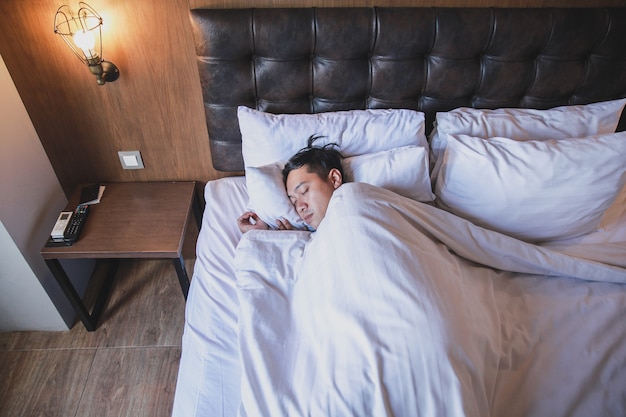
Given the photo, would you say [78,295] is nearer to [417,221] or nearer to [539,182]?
A: [417,221]

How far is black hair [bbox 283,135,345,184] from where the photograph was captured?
1184 mm

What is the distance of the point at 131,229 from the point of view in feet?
4.39

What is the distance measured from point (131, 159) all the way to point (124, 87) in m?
0.30

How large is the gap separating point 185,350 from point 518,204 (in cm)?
105

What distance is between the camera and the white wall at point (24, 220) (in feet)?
4.02

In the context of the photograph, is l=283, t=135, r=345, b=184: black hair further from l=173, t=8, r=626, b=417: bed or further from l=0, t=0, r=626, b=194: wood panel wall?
l=0, t=0, r=626, b=194: wood panel wall

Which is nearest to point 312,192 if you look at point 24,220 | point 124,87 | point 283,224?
point 283,224

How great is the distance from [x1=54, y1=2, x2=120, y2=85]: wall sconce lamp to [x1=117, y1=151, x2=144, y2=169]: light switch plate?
0.33m

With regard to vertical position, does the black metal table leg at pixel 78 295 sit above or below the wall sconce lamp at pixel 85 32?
below

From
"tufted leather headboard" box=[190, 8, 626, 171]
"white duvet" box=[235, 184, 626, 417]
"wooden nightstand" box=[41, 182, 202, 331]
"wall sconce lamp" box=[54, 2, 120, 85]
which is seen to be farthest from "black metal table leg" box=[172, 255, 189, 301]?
"wall sconce lamp" box=[54, 2, 120, 85]

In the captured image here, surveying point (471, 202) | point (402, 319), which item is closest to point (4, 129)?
point (402, 319)

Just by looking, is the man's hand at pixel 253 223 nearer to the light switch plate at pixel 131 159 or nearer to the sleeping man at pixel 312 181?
the sleeping man at pixel 312 181

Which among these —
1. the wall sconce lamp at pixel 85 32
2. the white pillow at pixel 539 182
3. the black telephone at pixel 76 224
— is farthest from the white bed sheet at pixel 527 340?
the wall sconce lamp at pixel 85 32

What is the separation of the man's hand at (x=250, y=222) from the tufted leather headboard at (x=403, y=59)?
33cm
